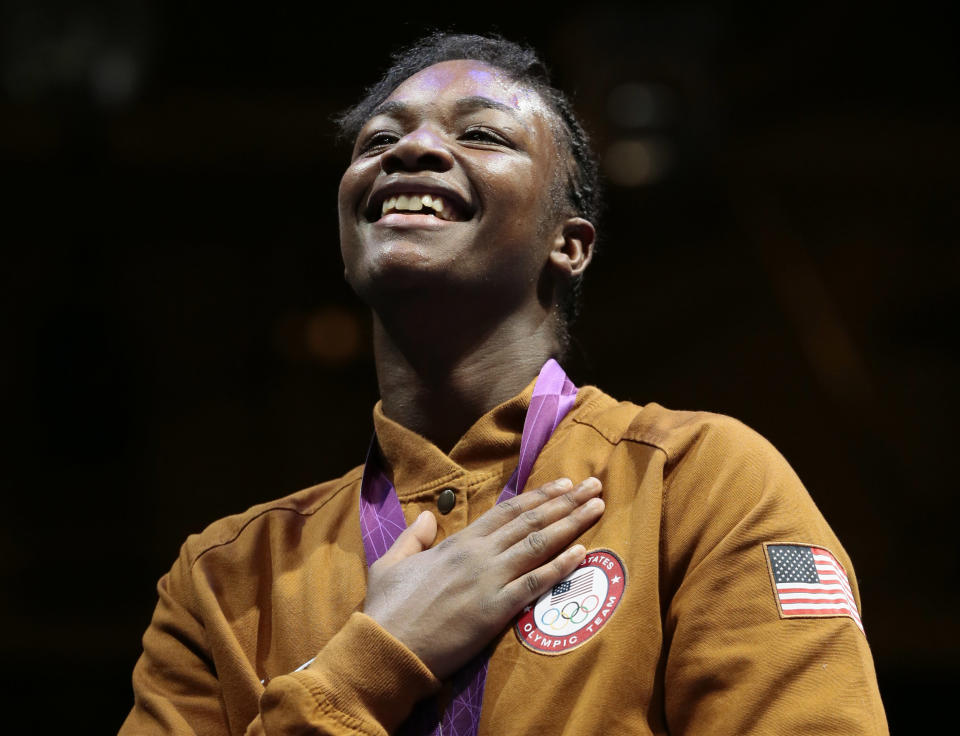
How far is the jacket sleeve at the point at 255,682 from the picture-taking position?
1.46 m

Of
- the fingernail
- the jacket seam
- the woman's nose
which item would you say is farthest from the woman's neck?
the jacket seam

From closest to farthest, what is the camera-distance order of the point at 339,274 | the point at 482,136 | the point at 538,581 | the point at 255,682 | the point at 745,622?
the point at 745,622, the point at 538,581, the point at 255,682, the point at 482,136, the point at 339,274

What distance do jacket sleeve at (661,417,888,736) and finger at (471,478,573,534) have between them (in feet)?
0.48

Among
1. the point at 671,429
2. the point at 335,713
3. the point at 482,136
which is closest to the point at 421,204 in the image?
the point at 482,136

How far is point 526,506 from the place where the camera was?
163 centimetres

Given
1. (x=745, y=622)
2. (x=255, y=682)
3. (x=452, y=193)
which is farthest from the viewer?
(x=452, y=193)

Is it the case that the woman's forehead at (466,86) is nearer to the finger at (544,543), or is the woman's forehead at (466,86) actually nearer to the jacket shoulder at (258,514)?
the jacket shoulder at (258,514)

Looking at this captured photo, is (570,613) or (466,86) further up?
(466,86)

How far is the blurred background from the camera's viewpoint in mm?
4148

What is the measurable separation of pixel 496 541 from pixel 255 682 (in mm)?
410

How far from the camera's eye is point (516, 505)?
64.2 inches

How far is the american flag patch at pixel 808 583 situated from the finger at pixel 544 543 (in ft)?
0.81

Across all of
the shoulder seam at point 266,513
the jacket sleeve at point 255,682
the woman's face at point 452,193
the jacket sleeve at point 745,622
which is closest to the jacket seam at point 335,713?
the jacket sleeve at point 255,682

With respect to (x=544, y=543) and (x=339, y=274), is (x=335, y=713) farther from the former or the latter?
(x=339, y=274)
